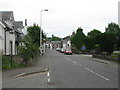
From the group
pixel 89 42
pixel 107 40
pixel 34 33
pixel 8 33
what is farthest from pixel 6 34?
pixel 89 42

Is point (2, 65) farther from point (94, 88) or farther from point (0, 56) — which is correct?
point (94, 88)

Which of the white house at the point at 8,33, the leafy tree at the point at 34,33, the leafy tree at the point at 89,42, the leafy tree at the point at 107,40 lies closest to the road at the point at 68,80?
the white house at the point at 8,33

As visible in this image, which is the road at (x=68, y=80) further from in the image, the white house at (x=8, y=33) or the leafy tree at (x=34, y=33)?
the leafy tree at (x=34, y=33)

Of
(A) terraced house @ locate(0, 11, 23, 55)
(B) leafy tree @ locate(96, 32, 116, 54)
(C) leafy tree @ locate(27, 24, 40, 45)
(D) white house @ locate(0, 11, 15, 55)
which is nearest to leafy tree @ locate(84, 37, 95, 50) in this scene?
(C) leafy tree @ locate(27, 24, 40, 45)

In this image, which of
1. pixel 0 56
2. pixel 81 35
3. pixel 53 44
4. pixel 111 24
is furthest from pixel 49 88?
pixel 53 44

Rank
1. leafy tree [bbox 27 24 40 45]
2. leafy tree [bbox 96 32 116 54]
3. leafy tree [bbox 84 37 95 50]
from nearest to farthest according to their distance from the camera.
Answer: leafy tree [bbox 96 32 116 54]
leafy tree [bbox 27 24 40 45]
leafy tree [bbox 84 37 95 50]

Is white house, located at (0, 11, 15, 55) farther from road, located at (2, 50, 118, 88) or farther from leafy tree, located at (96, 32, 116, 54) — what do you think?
road, located at (2, 50, 118, 88)

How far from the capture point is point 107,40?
32438 mm

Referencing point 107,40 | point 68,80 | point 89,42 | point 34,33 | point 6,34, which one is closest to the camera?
point 68,80

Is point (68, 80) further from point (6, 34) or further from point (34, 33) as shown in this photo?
point (34, 33)

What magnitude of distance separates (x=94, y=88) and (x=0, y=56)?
9.88 meters

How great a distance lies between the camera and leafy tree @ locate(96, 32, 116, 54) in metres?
32.5

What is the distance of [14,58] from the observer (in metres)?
22.7

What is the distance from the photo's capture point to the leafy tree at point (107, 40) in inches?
1278
